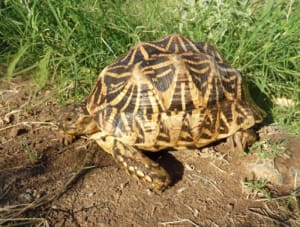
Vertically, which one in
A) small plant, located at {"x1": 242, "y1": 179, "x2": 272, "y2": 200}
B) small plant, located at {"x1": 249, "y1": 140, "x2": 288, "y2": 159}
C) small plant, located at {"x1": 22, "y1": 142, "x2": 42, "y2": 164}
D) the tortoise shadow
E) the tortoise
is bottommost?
small plant, located at {"x1": 22, "y1": 142, "x2": 42, "y2": 164}

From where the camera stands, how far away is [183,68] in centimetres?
233

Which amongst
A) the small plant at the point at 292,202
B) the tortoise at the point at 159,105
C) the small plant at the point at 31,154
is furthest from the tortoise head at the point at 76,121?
the small plant at the point at 292,202

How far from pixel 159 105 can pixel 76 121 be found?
589 millimetres

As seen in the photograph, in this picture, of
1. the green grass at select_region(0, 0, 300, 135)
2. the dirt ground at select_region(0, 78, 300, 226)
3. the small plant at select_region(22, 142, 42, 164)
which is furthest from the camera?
the green grass at select_region(0, 0, 300, 135)

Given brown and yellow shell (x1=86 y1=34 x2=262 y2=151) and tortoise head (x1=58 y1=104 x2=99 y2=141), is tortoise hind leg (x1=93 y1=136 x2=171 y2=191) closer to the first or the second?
brown and yellow shell (x1=86 y1=34 x2=262 y2=151)

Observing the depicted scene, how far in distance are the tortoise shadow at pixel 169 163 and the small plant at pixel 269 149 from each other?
0.54m

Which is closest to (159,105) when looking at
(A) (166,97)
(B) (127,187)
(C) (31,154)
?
(A) (166,97)

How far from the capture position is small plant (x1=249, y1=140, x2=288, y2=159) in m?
2.58

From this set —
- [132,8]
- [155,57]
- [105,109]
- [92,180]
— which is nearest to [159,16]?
[132,8]

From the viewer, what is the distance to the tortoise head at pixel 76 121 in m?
2.52

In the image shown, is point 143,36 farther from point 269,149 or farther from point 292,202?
point 292,202

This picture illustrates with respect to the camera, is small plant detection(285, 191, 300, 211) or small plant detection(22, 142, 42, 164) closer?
small plant detection(285, 191, 300, 211)

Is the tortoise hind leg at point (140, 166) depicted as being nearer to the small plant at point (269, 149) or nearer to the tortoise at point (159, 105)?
the tortoise at point (159, 105)

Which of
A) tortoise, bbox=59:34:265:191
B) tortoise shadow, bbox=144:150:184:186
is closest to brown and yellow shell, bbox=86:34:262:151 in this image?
tortoise, bbox=59:34:265:191
